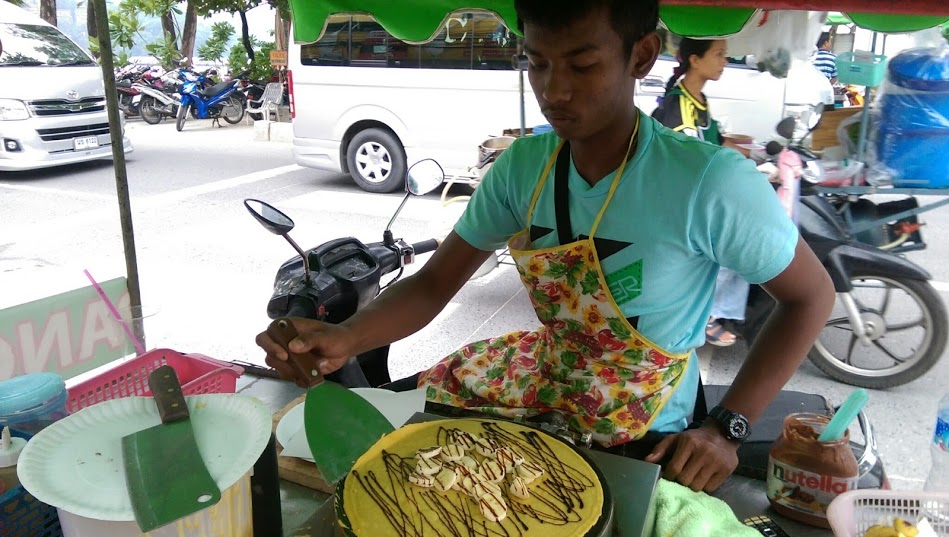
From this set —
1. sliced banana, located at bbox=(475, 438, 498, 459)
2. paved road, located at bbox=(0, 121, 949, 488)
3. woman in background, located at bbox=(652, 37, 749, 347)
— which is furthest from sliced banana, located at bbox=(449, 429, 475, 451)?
woman in background, located at bbox=(652, 37, 749, 347)

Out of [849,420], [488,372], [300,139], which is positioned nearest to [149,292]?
[300,139]

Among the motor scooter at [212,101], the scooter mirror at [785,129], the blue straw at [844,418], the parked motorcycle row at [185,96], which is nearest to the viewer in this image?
the blue straw at [844,418]

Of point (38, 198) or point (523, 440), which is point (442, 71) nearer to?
point (38, 198)

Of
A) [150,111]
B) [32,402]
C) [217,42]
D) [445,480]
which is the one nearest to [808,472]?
[445,480]

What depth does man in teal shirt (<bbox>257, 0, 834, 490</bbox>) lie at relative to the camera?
3.93ft

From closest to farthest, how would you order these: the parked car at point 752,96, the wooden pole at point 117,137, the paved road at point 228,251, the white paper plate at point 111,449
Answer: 1. the white paper plate at point 111,449
2. the wooden pole at point 117,137
3. the paved road at point 228,251
4. the parked car at point 752,96

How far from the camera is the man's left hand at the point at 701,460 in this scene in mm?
1190

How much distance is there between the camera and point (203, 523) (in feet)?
2.50

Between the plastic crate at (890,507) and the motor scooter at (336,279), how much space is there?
1.16 m

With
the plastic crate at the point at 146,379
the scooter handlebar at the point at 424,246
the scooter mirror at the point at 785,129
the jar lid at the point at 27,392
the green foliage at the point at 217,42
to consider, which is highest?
the green foliage at the point at 217,42

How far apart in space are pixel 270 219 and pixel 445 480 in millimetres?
920

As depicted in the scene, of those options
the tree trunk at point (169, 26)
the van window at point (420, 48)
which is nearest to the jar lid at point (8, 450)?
the van window at point (420, 48)

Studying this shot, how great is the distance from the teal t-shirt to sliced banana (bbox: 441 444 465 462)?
465mm

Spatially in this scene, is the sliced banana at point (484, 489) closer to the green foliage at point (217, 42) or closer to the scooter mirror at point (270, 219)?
the scooter mirror at point (270, 219)
